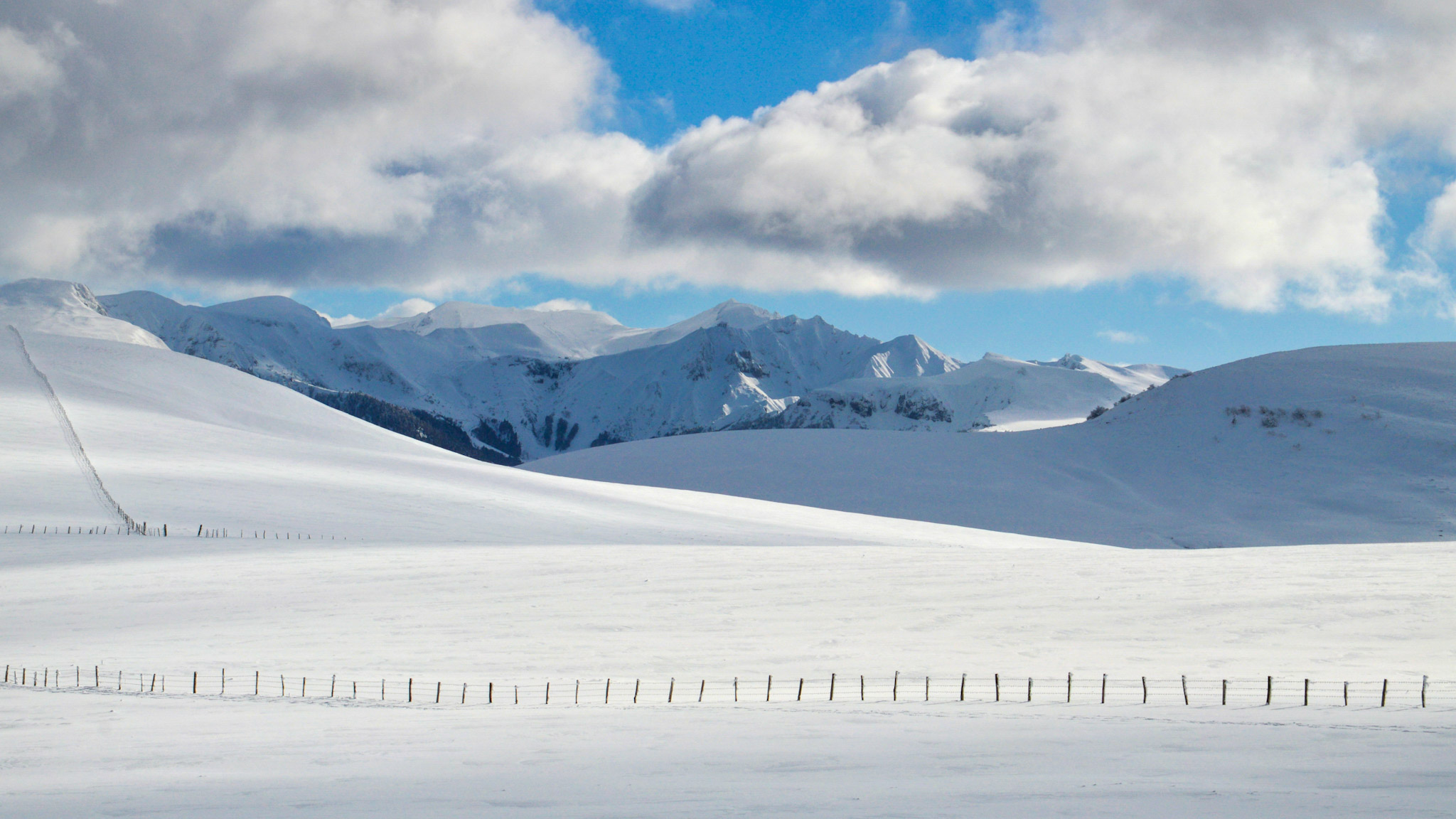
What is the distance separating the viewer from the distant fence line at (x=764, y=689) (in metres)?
18.7

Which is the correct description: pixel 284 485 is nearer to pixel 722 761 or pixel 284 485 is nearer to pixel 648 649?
pixel 648 649

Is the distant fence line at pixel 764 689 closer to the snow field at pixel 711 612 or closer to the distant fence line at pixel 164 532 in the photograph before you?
the snow field at pixel 711 612

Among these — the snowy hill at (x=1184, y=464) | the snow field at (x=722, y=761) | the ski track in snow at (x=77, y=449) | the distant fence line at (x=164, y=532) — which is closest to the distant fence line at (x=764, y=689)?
the snow field at (x=722, y=761)

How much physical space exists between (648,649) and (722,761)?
12.2 meters

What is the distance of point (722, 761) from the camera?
13.2m

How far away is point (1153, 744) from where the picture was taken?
1376cm

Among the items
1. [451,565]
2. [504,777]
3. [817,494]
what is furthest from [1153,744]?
[817,494]

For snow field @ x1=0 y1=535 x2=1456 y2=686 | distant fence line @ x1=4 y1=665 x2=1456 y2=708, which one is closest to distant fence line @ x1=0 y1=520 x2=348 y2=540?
snow field @ x1=0 y1=535 x2=1456 y2=686

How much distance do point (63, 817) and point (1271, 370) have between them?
113701 millimetres

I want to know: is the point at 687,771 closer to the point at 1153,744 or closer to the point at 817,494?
the point at 1153,744

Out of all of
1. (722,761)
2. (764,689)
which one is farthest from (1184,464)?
(722,761)

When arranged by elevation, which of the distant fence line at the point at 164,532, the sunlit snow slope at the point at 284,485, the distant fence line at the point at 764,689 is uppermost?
the sunlit snow slope at the point at 284,485

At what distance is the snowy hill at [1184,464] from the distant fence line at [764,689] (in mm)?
45179

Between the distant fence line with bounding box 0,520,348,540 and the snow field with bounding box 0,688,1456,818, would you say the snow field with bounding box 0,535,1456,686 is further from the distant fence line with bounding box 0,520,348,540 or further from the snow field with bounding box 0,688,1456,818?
the snow field with bounding box 0,688,1456,818
